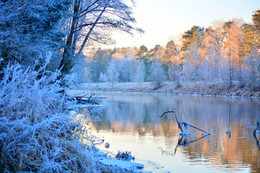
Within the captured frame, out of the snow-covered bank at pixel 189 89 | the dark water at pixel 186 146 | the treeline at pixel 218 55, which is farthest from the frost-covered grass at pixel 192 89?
the dark water at pixel 186 146

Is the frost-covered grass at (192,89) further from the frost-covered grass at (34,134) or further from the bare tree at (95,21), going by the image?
the frost-covered grass at (34,134)

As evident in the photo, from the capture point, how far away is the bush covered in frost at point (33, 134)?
376cm

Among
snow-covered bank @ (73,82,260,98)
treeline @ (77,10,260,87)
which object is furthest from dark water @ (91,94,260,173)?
treeline @ (77,10,260,87)

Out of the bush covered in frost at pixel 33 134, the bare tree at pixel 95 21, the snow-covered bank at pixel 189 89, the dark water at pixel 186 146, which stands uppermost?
the bare tree at pixel 95 21

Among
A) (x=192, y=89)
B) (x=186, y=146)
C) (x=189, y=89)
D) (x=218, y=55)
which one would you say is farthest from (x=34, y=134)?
(x=189, y=89)

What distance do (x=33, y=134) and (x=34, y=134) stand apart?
1.36 feet

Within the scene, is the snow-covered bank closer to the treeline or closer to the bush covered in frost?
the treeline

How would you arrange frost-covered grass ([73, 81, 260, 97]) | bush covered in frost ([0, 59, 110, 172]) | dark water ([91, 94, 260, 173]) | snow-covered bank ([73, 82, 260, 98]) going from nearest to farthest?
bush covered in frost ([0, 59, 110, 172])
dark water ([91, 94, 260, 173])
snow-covered bank ([73, 82, 260, 98])
frost-covered grass ([73, 81, 260, 97])

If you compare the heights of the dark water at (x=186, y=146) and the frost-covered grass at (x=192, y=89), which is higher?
the frost-covered grass at (x=192, y=89)

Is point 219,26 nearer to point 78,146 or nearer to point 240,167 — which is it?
point 240,167

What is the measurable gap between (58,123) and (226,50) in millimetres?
46377

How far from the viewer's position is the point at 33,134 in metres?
3.71

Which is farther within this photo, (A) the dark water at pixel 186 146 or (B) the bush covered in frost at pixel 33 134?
(A) the dark water at pixel 186 146

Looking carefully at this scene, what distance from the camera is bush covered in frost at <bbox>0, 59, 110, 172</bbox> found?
3.76 metres
